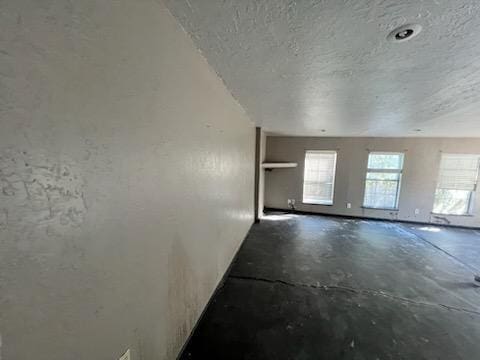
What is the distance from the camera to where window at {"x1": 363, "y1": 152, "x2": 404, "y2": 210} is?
5.43m

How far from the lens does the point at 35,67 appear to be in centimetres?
56

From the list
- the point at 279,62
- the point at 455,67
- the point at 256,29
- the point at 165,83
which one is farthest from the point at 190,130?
the point at 455,67

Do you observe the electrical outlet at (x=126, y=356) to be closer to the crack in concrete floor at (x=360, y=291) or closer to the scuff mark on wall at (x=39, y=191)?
the scuff mark on wall at (x=39, y=191)

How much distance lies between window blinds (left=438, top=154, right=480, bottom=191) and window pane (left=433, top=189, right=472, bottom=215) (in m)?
0.12

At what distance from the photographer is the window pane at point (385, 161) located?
5410mm

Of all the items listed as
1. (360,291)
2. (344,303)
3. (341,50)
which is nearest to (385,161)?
(360,291)

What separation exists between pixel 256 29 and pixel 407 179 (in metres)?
6.06

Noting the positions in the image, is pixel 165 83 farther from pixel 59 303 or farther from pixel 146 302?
pixel 146 302

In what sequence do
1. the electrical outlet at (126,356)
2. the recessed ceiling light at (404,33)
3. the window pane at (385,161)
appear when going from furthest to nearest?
the window pane at (385,161) → the recessed ceiling light at (404,33) → the electrical outlet at (126,356)

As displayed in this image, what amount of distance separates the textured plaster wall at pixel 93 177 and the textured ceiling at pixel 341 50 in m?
0.31

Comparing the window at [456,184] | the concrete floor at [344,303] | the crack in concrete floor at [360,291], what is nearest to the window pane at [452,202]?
the window at [456,184]

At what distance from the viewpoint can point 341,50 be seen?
1395 mm

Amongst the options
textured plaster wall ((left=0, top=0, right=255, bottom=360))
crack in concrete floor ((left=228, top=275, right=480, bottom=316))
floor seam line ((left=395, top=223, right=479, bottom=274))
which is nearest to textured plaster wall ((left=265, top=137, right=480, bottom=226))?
floor seam line ((left=395, top=223, right=479, bottom=274))

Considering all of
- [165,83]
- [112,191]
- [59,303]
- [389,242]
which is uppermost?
[165,83]
